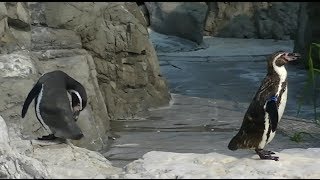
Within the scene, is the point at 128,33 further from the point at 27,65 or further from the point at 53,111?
the point at 53,111

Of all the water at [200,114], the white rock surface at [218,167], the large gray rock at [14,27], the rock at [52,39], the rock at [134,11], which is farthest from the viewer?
the rock at [134,11]

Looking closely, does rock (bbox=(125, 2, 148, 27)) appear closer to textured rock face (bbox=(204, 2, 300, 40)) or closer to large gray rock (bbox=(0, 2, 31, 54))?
large gray rock (bbox=(0, 2, 31, 54))

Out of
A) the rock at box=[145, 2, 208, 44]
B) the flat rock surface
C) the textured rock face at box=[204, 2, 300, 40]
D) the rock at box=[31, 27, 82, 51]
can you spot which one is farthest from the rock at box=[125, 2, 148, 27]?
the textured rock face at box=[204, 2, 300, 40]

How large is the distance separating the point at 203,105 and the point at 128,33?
1.24 m

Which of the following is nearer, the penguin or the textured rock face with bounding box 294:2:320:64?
the penguin

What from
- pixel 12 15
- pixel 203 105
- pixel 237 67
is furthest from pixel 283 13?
pixel 12 15

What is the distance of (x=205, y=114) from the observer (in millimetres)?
7301

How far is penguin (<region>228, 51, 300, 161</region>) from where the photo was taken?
357 centimetres

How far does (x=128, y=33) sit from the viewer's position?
754 cm

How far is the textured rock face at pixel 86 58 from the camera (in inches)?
219

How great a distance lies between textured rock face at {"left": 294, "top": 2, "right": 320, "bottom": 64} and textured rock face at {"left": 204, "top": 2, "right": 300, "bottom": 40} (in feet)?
15.3

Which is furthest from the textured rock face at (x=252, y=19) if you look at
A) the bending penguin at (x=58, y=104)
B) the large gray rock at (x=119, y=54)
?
the bending penguin at (x=58, y=104)

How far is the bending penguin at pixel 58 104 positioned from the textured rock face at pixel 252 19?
12.1 m

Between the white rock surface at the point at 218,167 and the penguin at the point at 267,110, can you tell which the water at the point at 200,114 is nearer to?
the penguin at the point at 267,110
